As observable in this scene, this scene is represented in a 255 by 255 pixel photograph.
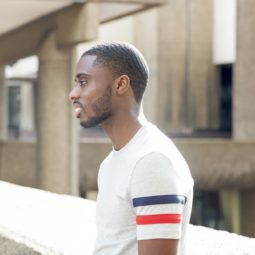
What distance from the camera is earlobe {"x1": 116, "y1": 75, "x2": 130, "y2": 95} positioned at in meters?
2.83

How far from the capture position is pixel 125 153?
2.81m

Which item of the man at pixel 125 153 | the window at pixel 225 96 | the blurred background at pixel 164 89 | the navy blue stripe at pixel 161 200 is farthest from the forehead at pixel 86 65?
the window at pixel 225 96

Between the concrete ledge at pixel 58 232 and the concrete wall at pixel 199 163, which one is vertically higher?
the concrete ledge at pixel 58 232

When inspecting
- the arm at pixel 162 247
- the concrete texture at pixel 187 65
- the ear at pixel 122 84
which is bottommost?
the arm at pixel 162 247

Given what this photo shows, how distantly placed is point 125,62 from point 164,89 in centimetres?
3953

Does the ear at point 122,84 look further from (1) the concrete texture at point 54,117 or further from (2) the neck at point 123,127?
(1) the concrete texture at point 54,117

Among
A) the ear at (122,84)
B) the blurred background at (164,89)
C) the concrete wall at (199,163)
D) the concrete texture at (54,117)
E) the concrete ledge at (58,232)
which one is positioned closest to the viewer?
the ear at (122,84)

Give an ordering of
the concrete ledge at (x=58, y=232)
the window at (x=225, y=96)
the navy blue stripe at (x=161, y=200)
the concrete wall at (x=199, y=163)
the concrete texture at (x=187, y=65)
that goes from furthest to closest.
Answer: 1. the window at (x=225, y=96)
2. the concrete texture at (x=187, y=65)
3. the concrete wall at (x=199, y=163)
4. the concrete ledge at (x=58, y=232)
5. the navy blue stripe at (x=161, y=200)

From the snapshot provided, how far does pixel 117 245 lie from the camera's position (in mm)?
2859

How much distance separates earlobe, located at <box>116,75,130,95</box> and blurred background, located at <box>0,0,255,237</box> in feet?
56.6

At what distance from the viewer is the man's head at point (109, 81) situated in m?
2.84

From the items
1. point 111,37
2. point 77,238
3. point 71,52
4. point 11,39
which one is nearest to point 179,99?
point 111,37

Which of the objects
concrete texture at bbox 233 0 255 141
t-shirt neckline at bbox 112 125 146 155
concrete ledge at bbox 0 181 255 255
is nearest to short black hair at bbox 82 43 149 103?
t-shirt neckline at bbox 112 125 146 155

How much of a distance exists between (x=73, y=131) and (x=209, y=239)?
17.6m
